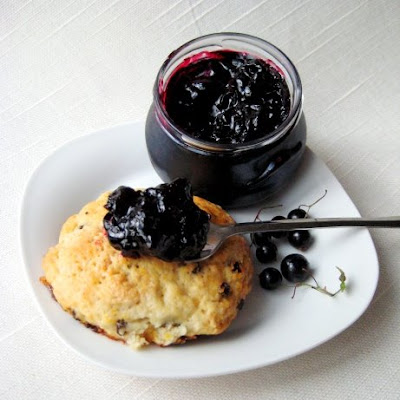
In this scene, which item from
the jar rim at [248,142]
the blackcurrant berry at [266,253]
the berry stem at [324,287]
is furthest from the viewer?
the blackcurrant berry at [266,253]

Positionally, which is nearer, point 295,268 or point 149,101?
point 295,268

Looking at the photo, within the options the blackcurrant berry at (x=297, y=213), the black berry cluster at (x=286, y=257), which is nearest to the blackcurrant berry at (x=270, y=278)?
the black berry cluster at (x=286, y=257)

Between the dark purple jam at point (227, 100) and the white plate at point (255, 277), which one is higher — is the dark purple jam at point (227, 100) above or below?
above

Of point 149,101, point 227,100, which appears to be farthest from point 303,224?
point 149,101

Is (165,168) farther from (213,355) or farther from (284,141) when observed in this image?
(213,355)

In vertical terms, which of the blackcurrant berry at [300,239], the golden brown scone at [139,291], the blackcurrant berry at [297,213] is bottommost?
the blackcurrant berry at [300,239]

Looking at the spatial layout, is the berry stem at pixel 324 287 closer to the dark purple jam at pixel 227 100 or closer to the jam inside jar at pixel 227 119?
the jam inside jar at pixel 227 119

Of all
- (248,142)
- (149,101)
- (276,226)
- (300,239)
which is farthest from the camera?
(149,101)

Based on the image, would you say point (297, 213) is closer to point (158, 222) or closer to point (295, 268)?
point (295, 268)
